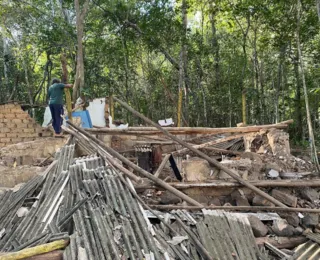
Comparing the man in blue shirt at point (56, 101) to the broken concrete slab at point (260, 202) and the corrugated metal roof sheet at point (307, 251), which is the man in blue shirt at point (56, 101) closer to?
the broken concrete slab at point (260, 202)

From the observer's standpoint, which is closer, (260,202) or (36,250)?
(36,250)

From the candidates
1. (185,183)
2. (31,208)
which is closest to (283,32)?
(185,183)

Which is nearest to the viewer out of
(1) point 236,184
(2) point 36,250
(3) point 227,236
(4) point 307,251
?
(2) point 36,250

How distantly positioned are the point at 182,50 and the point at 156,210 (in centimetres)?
1111

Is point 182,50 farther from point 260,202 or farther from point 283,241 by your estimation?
point 283,241

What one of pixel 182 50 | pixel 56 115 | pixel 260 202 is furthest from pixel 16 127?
pixel 182 50

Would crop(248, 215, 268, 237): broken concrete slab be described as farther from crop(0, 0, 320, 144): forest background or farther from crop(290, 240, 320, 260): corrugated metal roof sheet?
crop(0, 0, 320, 144): forest background

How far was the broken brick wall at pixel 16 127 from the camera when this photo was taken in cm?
877

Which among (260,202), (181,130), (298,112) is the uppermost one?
(298,112)

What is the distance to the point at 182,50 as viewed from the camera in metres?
14.6

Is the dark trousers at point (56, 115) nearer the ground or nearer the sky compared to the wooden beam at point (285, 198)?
nearer the sky

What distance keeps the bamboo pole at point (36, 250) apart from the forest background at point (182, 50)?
10030 millimetres

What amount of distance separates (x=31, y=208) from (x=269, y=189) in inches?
145

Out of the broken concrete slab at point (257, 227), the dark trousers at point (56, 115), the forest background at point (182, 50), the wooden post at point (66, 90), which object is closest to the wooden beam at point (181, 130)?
the wooden post at point (66, 90)
